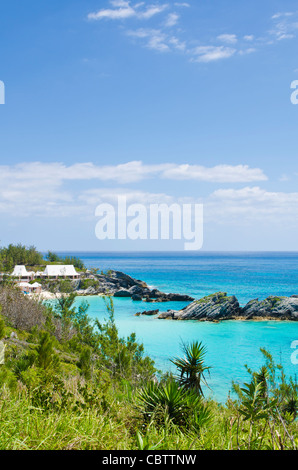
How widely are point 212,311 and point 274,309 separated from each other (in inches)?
296

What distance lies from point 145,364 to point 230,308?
3310 cm

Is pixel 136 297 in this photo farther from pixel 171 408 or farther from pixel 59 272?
pixel 171 408

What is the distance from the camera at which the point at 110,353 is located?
17.5m

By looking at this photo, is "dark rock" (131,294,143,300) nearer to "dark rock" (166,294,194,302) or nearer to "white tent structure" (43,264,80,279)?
"dark rock" (166,294,194,302)

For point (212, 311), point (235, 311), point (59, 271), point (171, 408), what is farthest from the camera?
point (59, 271)

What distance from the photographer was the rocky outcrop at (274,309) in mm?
46062

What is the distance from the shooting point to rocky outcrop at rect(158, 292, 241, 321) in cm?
4744

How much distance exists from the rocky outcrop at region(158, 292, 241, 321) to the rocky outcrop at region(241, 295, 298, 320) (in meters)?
1.50

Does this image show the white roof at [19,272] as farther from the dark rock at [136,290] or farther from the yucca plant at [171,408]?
the yucca plant at [171,408]

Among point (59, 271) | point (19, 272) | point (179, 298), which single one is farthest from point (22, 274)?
point (179, 298)

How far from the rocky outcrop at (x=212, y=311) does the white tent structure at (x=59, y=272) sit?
95.9ft

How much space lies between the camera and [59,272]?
73.4 metres

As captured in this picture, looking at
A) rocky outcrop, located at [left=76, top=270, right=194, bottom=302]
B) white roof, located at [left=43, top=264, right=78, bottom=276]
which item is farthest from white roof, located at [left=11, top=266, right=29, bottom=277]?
rocky outcrop, located at [left=76, top=270, right=194, bottom=302]
